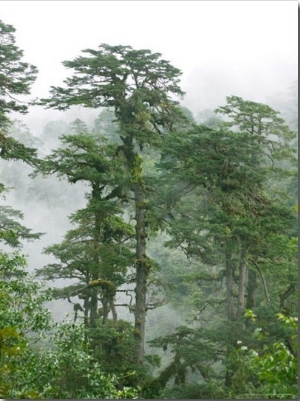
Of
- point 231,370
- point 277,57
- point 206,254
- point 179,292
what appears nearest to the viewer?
point 231,370

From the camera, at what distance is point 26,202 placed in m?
71.6

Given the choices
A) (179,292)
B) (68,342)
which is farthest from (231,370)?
(179,292)

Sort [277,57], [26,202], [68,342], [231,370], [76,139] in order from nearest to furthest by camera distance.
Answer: [68,342] < [231,370] < [76,139] < [26,202] < [277,57]

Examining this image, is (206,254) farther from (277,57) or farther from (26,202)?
(277,57)

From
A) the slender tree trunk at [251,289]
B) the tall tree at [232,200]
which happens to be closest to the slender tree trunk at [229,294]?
the tall tree at [232,200]

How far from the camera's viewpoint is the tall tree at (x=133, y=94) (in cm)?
1784

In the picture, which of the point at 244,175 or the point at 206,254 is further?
the point at 206,254

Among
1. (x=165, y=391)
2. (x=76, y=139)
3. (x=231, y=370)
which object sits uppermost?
(x=76, y=139)

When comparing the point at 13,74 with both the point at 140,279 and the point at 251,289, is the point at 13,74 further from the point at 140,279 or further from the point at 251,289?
the point at 251,289

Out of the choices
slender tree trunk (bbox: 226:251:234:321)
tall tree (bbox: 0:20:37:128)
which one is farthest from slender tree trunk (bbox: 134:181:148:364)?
tall tree (bbox: 0:20:37:128)

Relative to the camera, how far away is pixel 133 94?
17953 millimetres

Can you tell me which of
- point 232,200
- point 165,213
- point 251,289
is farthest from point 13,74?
point 251,289

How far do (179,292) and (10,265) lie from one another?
81.2 ft

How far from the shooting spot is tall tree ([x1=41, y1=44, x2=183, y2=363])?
17844 millimetres
